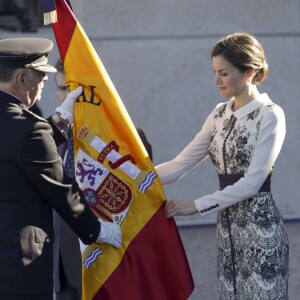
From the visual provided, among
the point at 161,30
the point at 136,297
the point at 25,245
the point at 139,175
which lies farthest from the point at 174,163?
the point at 161,30

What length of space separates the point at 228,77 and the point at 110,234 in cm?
91

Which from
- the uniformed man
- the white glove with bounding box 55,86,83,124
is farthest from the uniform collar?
the uniformed man

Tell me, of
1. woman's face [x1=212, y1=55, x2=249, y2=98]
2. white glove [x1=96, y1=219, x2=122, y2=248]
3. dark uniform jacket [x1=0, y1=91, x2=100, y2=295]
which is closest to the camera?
dark uniform jacket [x1=0, y1=91, x2=100, y2=295]

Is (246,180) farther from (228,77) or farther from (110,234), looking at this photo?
(110,234)

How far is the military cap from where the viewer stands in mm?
4184

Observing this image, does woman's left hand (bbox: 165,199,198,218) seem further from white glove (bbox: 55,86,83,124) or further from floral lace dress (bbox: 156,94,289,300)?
white glove (bbox: 55,86,83,124)

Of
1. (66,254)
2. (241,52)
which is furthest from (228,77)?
(66,254)

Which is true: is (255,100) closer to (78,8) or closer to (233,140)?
(233,140)

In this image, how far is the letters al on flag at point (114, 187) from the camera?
476 centimetres

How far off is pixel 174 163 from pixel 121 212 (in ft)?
1.52

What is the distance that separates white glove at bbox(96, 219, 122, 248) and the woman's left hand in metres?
0.27

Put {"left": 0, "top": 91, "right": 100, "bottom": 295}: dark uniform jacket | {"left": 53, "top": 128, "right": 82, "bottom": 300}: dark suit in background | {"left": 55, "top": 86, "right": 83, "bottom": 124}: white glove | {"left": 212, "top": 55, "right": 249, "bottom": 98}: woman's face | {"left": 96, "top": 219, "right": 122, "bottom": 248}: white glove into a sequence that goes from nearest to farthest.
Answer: {"left": 0, "top": 91, "right": 100, "bottom": 295}: dark uniform jacket
{"left": 96, "top": 219, "right": 122, "bottom": 248}: white glove
{"left": 212, "top": 55, "right": 249, "bottom": 98}: woman's face
{"left": 55, "top": 86, "right": 83, "bottom": 124}: white glove
{"left": 53, "top": 128, "right": 82, "bottom": 300}: dark suit in background

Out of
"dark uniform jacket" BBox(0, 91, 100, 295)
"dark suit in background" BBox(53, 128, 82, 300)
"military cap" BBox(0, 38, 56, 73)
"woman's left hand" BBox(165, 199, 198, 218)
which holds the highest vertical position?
"military cap" BBox(0, 38, 56, 73)

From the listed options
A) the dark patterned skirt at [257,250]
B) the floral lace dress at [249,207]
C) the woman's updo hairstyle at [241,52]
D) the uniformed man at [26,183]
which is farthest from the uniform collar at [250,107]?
the uniformed man at [26,183]
